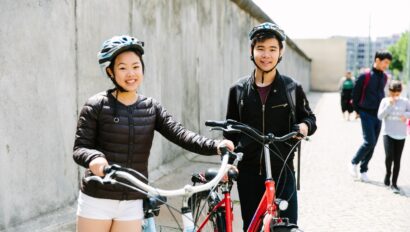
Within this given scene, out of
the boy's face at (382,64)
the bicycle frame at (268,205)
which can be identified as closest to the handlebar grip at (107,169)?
the bicycle frame at (268,205)

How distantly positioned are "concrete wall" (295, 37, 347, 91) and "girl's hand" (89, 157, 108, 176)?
47.5 metres

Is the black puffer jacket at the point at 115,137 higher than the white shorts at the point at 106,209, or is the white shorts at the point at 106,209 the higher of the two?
the black puffer jacket at the point at 115,137

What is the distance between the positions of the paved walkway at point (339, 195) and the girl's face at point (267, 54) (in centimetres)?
216

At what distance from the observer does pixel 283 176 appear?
339 cm

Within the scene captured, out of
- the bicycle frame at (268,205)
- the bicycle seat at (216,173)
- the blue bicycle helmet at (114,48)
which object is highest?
the blue bicycle helmet at (114,48)

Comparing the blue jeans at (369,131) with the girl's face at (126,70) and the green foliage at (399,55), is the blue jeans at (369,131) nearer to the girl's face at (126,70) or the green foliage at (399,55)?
the girl's face at (126,70)

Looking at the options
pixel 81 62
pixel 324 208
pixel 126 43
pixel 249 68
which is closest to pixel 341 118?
pixel 249 68

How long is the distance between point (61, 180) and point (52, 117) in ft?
2.04

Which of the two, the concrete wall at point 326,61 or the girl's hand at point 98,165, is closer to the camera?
the girl's hand at point 98,165

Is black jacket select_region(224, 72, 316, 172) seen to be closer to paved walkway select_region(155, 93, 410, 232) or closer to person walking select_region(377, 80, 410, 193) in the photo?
paved walkway select_region(155, 93, 410, 232)

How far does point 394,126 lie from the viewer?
6512 mm

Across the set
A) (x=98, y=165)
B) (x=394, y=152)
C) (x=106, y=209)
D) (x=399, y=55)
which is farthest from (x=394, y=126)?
(x=399, y=55)

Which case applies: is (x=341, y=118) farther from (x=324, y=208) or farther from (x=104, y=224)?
(x=104, y=224)

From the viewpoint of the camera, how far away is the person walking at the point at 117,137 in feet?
8.35
